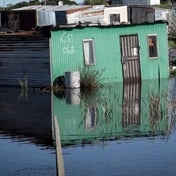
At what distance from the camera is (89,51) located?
29.1 m

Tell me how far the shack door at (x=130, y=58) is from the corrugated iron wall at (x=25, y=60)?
11.0ft

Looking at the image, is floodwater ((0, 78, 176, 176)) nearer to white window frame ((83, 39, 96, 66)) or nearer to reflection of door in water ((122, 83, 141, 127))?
reflection of door in water ((122, 83, 141, 127))

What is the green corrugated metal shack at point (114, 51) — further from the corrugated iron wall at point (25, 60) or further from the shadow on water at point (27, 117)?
the shadow on water at point (27, 117)

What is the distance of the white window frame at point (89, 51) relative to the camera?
28.9 meters

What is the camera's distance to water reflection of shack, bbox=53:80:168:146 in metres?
16.9

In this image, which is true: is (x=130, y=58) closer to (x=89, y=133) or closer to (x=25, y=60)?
(x=25, y=60)

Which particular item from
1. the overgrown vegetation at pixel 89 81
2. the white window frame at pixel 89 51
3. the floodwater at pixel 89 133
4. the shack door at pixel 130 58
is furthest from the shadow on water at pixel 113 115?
the shack door at pixel 130 58

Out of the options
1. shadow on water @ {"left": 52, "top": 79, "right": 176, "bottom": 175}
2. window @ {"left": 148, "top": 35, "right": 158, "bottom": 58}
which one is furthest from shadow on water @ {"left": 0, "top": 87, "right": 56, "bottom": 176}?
window @ {"left": 148, "top": 35, "right": 158, "bottom": 58}

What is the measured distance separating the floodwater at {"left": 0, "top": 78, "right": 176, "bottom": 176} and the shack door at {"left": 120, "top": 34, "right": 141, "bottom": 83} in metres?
3.00

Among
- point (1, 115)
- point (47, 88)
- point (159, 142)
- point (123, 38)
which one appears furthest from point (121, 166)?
point (123, 38)

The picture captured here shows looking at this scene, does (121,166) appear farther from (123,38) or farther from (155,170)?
(123,38)

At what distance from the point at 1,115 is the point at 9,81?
8.80 metres

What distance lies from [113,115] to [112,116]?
176mm

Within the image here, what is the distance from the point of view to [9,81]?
3045 cm
